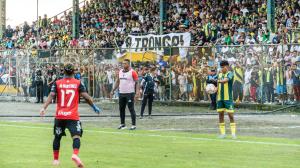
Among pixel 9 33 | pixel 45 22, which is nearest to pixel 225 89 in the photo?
pixel 45 22

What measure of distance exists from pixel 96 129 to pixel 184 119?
19.3ft

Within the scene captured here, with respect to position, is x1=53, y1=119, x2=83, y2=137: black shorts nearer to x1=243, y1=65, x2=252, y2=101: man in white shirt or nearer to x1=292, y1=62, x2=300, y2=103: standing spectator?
x1=292, y1=62, x2=300, y2=103: standing spectator

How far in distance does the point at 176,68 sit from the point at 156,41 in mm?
3587

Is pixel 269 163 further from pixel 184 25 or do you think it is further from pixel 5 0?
pixel 5 0

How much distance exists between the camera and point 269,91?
1282 inches

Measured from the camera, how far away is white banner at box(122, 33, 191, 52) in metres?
38.1

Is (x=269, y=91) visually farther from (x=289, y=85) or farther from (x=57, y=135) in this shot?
(x=57, y=135)

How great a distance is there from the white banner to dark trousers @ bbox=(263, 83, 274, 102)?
644 cm

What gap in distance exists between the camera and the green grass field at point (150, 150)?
13.8 m

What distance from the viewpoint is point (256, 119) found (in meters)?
27.8

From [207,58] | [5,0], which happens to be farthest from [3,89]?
[5,0]

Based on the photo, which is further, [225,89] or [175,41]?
[175,41]

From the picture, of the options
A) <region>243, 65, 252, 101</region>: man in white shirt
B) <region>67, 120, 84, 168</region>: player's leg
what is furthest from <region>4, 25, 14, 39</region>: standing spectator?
<region>67, 120, 84, 168</region>: player's leg

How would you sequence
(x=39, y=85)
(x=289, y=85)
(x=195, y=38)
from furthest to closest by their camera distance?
1. (x=39, y=85)
2. (x=195, y=38)
3. (x=289, y=85)
